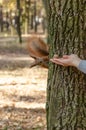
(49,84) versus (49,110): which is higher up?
(49,84)

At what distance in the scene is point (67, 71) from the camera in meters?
4.02

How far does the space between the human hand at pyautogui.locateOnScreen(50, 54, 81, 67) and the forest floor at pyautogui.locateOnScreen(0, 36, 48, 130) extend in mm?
2572

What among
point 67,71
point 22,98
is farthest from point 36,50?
point 22,98

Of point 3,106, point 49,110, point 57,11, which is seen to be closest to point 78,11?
point 57,11

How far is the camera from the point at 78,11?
3.93 metres

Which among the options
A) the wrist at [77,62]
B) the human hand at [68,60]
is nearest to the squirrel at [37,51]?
the human hand at [68,60]

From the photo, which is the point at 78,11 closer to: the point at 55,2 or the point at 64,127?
the point at 55,2

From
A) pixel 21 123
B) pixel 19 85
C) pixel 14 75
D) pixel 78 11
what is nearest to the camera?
pixel 78 11

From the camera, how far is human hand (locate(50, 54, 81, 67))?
3814mm

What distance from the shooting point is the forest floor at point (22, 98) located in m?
7.01

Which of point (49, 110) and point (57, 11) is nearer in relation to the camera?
point (57, 11)

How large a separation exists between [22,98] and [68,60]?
17.6 feet

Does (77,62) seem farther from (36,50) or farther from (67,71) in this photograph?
(36,50)

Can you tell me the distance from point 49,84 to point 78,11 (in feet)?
2.66
